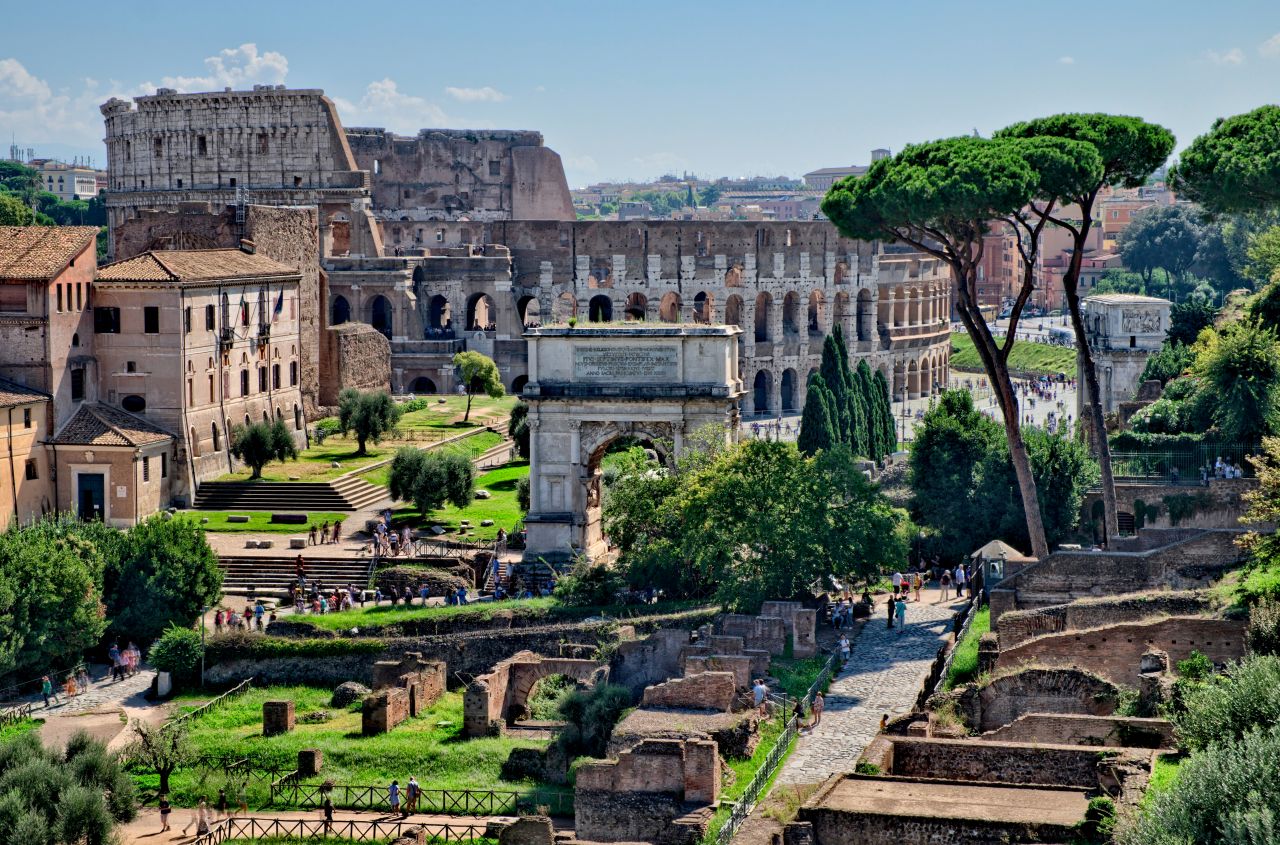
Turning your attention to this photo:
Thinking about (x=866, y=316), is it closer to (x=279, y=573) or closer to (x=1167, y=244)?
(x=1167, y=244)

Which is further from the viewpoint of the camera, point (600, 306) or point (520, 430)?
point (600, 306)

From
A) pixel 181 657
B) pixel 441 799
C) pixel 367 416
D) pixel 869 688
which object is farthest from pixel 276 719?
pixel 367 416

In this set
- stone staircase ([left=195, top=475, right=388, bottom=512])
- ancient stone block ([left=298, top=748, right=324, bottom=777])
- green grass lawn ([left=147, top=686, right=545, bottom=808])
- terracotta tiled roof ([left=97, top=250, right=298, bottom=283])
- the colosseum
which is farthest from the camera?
the colosseum

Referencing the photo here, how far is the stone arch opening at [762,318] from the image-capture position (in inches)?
3873

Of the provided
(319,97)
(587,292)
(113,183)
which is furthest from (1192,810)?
(113,183)

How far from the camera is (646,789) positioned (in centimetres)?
3120

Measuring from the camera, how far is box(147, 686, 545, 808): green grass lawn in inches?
1419

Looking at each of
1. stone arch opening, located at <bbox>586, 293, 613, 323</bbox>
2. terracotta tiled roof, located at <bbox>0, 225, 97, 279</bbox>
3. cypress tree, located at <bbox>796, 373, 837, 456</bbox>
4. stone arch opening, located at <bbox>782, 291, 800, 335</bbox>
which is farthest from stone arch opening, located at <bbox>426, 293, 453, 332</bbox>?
terracotta tiled roof, located at <bbox>0, 225, 97, 279</bbox>

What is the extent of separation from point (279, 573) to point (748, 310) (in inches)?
1954

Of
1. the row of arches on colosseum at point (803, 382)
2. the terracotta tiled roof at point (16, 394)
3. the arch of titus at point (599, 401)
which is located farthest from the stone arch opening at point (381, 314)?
the arch of titus at point (599, 401)

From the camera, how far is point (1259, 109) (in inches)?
1745

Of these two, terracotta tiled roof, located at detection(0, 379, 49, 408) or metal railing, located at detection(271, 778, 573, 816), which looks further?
terracotta tiled roof, located at detection(0, 379, 49, 408)

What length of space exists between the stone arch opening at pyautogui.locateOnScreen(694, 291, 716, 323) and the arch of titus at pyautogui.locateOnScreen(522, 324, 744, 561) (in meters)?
41.9

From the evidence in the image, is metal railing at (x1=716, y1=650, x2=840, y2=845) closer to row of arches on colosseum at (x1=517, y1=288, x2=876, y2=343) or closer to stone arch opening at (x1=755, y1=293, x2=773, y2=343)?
row of arches on colosseum at (x1=517, y1=288, x2=876, y2=343)
